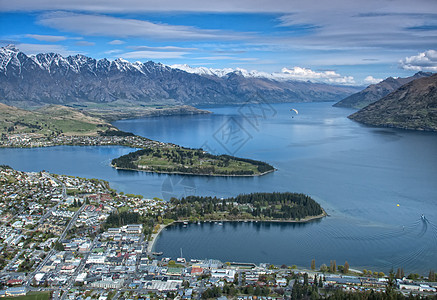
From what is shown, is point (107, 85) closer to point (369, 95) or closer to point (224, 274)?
point (369, 95)

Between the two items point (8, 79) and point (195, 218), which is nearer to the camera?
point (195, 218)

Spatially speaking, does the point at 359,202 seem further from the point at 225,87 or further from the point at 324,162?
the point at 225,87

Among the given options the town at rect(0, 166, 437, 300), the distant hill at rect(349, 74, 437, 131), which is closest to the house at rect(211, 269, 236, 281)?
the town at rect(0, 166, 437, 300)

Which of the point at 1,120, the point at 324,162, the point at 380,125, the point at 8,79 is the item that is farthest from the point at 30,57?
the point at 324,162

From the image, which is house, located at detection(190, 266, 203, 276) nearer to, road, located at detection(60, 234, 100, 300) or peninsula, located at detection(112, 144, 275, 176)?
road, located at detection(60, 234, 100, 300)

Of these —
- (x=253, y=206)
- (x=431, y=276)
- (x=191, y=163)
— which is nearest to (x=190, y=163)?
(x=191, y=163)
